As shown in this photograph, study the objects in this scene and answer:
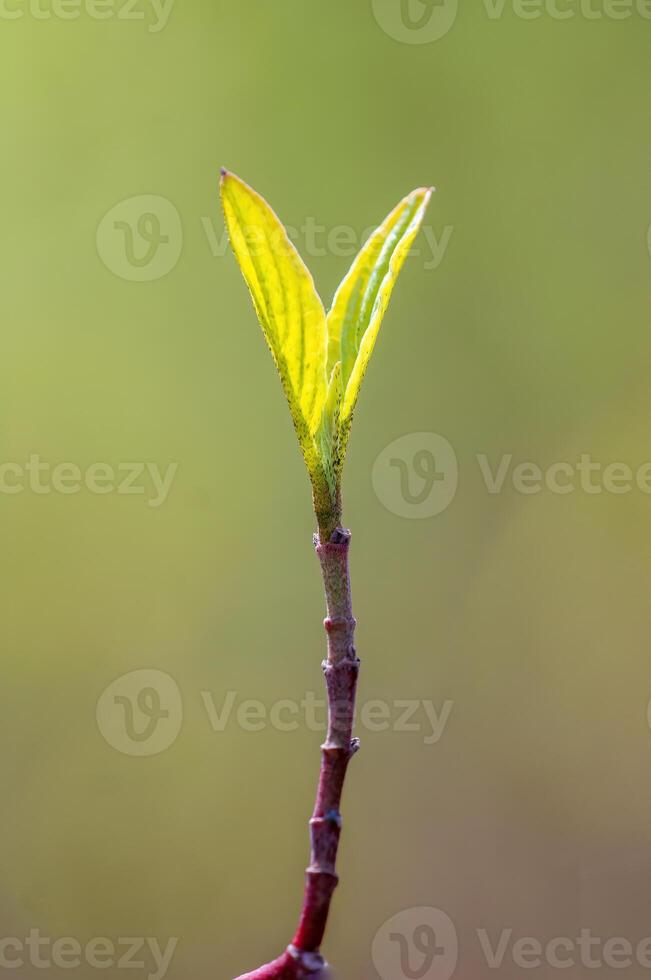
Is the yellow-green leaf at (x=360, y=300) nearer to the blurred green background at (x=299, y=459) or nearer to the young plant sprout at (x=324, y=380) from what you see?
the young plant sprout at (x=324, y=380)

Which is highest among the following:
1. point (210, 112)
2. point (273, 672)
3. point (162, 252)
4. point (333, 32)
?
point (333, 32)

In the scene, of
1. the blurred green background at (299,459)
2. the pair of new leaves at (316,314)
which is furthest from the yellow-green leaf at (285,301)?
the blurred green background at (299,459)

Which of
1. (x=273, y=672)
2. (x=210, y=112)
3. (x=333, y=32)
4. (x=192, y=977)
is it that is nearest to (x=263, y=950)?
(x=192, y=977)

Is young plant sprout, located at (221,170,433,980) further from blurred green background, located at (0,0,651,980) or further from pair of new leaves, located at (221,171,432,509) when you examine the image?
blurred green background, located at (0,0,651,980)

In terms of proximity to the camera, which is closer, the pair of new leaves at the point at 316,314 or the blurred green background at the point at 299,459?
the pair of new leaves at the point at 316,314

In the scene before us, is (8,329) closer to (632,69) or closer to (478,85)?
(478,85)

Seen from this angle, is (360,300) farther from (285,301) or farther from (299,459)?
(299,459)
